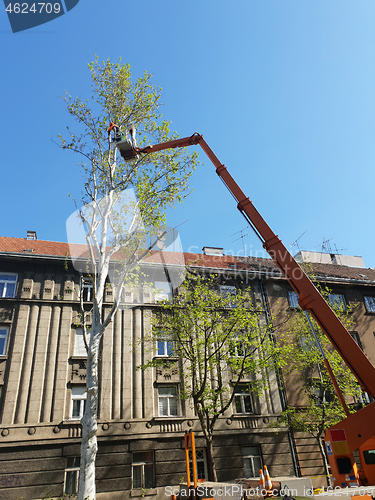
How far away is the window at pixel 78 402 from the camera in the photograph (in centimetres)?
1836

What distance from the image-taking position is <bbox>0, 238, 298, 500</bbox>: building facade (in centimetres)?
1705

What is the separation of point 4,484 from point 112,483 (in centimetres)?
468

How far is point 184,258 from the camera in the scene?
26.3 m

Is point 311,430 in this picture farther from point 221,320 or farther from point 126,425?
point 126,425

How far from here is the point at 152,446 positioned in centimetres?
1834

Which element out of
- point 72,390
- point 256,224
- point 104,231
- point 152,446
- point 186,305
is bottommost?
point 152,446

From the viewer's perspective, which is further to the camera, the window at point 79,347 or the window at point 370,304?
the window at point 370,304

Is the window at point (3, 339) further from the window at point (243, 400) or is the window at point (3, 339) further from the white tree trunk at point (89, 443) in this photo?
the window at point (243, 400)

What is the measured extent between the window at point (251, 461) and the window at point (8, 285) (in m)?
15.3

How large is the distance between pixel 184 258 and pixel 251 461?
13.1m

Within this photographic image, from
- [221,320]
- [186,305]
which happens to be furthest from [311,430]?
[186,305]

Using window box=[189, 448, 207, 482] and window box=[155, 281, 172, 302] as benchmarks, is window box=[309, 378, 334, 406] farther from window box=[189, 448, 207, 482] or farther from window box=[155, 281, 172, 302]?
window box=[155, 281, 172, 302]

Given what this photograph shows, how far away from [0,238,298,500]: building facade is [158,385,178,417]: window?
0.05m

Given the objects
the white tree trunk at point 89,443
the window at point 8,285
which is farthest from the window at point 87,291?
the white tree trunk at point 89,443
